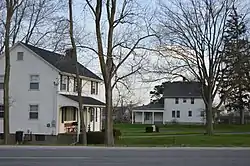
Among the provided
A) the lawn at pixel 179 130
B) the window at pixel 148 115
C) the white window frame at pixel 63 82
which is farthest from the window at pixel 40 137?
the window at pixel 148 115

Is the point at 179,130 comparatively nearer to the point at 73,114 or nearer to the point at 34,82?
the point at 73,114

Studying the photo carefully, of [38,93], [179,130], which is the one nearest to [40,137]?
[38,93]

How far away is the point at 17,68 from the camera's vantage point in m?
41.7

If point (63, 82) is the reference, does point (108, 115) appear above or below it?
below

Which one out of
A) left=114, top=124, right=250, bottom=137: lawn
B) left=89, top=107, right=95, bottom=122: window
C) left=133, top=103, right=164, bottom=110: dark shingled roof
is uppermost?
left=133, top=103, right=164, bottom=110: dark shingled roof

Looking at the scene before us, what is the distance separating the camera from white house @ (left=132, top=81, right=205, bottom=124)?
87.9m

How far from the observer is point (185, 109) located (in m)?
88.8

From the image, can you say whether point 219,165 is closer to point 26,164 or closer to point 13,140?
point 26,164

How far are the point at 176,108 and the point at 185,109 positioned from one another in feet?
5.78

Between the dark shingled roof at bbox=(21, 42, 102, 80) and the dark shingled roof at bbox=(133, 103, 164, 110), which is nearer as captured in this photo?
the dark shingled roof at bbox=(21, 42, 102, 80)

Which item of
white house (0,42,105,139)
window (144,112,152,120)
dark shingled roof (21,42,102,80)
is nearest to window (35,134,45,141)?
white house (0,42,105,139)

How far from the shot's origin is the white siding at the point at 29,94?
40.6 m

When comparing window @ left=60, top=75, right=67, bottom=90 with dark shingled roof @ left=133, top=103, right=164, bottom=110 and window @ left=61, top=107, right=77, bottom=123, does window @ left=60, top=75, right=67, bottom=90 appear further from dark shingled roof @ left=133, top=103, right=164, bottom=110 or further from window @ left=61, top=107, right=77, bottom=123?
dark shingled roof @ left=133, top=103, right=164, bottom=110

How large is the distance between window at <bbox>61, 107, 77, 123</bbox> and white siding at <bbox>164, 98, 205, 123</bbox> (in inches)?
1827
